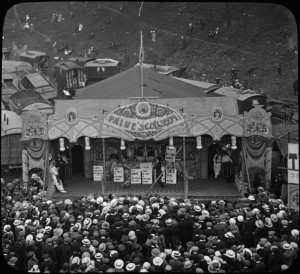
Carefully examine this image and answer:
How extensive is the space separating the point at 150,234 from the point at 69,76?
3086cm

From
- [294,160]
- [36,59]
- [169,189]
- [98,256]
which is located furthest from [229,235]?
[36,59]

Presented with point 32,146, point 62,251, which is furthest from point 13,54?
point 62,251

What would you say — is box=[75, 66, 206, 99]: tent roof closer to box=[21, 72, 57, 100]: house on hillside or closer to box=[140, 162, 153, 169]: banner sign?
box=[140, 162, 153, 169]: banner sign

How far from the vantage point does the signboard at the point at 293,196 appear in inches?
649

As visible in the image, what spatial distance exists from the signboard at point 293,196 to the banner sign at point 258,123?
18.4ft

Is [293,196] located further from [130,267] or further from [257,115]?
[257,115]

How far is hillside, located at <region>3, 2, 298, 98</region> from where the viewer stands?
1781 inches

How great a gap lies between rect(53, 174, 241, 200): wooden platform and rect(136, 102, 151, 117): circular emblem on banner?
3137 millimetres

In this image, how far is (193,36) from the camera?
5356 centimetres

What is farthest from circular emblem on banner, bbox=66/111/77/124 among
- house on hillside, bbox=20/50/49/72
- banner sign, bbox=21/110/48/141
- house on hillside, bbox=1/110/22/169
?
house on hillside, bbox=20/50/49/72

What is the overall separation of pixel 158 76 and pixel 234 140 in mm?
9248

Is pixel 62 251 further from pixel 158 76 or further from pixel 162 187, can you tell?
pixel 158 76

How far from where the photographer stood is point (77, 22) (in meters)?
62.9

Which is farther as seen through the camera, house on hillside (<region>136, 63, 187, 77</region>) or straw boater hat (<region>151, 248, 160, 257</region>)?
house on hillside (<region>136, 63, 187, 77</region>)
